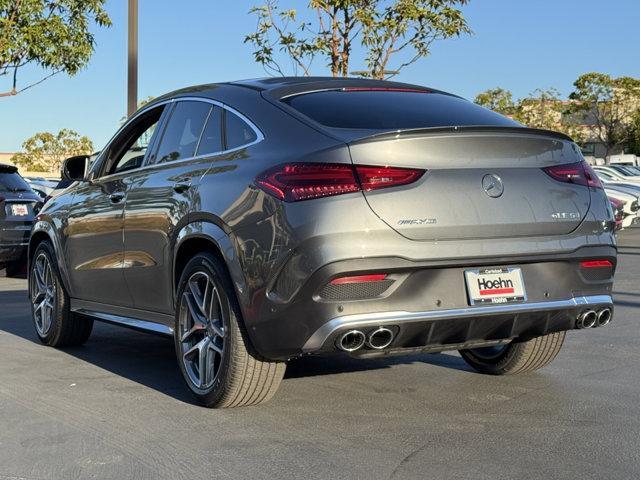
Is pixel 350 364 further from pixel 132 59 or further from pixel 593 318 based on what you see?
pixel 132 59

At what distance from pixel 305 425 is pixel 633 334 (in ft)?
12.8

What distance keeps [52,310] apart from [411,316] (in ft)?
12.1

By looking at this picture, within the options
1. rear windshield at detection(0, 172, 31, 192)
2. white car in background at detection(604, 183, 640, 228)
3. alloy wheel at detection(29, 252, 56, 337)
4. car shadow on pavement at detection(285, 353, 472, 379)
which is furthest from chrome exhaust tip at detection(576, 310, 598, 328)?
white car in background at detection(604, 183, 640, 228)

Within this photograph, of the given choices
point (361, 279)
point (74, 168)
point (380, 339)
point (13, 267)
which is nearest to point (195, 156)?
point (361, 279)

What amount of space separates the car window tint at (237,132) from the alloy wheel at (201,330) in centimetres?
70

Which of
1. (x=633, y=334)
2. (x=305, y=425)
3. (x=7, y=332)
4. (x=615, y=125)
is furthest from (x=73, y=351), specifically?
(x=615, y=125)

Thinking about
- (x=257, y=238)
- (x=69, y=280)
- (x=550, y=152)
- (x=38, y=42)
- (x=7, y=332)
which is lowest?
(x=7, y=332)

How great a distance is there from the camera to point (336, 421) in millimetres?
5062

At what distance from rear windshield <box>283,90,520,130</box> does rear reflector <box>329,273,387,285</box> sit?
0.77 m

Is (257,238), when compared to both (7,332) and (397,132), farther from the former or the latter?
(7,332)

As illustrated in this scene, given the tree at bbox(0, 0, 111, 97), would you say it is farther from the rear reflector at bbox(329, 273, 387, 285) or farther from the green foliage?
the green foliage

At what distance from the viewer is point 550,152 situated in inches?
202

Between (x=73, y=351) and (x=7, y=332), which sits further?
(x=7, y=332)

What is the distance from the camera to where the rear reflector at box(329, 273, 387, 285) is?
15.0 ft
